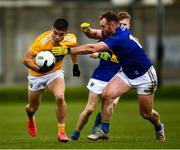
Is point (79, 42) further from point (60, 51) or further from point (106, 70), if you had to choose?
point (60, 51)

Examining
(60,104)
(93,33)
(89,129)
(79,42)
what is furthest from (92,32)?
(79,42)

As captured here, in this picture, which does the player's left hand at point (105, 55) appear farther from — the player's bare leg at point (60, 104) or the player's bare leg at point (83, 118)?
the player's bare leg at point (60, 104)

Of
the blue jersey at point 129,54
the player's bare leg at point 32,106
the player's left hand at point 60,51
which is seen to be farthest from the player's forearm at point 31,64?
the blue jersey at point 129,54

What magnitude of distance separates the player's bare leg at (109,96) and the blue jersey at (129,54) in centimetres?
25

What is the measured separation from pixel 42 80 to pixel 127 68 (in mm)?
1853

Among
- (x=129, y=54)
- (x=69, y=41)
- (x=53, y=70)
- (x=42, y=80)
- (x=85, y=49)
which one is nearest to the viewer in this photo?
(x=85, y=49)

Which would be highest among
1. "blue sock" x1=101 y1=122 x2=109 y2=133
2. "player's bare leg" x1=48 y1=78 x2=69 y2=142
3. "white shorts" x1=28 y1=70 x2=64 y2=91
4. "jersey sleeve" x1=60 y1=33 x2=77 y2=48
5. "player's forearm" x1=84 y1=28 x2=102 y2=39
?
"player's forearm" x1=84 y1=28 x2=102 y2=39

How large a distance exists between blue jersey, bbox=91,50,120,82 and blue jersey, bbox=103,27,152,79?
1.25 meters

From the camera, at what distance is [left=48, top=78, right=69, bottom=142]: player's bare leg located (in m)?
18.1

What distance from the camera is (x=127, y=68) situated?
58.5 feet

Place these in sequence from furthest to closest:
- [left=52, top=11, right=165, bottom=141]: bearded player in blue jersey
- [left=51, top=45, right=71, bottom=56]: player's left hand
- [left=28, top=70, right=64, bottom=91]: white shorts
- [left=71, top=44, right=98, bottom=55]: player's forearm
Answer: [left=28, top=70, right=64, bottom=91]: white shorts < [left=52, top=11, right=165, bottom=141]: bearded player in blue jersey < [left=71, top=44, right=98, bottom=55]: player's forearm < [left=51, top=45, right=71, bottom=56]: player's left hand

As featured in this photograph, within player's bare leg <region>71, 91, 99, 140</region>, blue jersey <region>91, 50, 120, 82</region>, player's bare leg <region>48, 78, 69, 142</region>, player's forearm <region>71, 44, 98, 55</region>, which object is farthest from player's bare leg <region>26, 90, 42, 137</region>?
player's forearm <region>71, 44, 98, 55</region>

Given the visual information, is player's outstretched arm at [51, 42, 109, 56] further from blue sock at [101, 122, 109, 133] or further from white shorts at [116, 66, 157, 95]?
blue sock at [101, 122, 109, 133]

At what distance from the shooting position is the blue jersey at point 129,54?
17.5 metres
